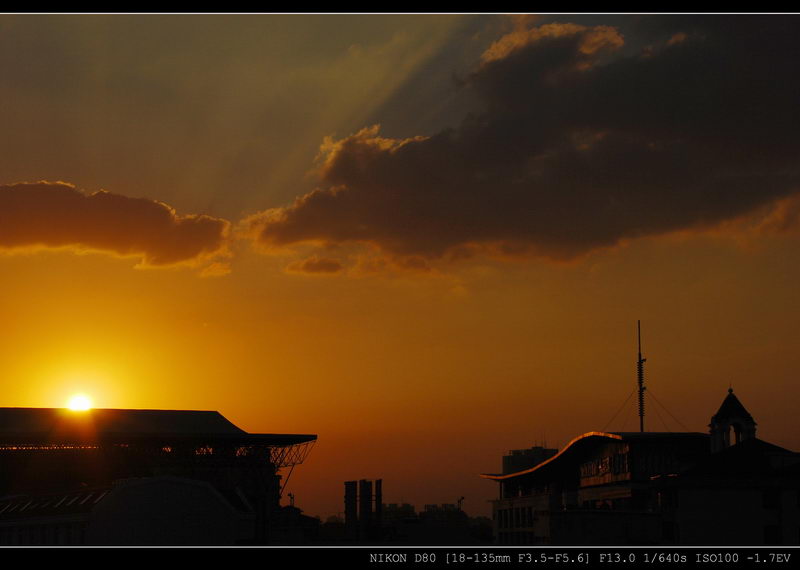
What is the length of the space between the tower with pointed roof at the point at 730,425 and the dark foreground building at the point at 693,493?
9cm

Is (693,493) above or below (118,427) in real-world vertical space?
below

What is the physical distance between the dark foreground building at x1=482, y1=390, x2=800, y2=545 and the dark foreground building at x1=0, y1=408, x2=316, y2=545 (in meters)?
32.8

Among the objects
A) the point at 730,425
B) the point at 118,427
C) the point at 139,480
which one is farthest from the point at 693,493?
the point at 118,427

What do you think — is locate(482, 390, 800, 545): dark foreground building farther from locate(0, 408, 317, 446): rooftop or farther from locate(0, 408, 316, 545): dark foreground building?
locate(0, 408, 317, 446): rooftop

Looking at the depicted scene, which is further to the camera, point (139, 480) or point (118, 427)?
point (118, 427)

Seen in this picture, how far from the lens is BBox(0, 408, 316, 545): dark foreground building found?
96938 mm

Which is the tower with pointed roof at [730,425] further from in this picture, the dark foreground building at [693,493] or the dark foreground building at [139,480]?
the dark foreground building at [139,480]

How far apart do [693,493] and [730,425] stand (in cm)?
1580

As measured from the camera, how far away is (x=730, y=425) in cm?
10006

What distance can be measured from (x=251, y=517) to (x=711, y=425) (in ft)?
152

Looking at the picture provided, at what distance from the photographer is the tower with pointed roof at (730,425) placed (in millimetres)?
99438

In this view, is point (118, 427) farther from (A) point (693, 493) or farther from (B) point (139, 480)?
(A) point (693, 493)

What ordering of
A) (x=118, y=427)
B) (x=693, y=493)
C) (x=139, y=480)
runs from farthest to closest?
(x=118, y=427) → (x=139, y=480) → (x=693, y=493)

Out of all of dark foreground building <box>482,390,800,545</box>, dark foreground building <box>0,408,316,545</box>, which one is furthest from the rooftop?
dark foreground building <box>482,390,800,545</box>
